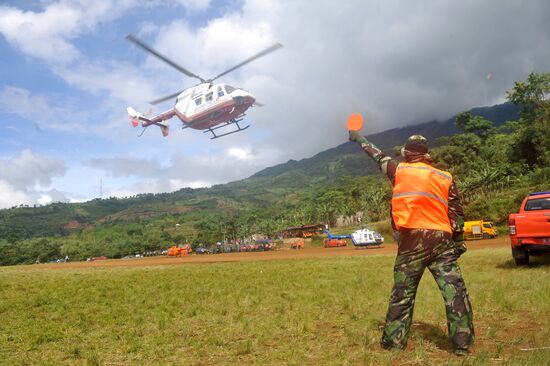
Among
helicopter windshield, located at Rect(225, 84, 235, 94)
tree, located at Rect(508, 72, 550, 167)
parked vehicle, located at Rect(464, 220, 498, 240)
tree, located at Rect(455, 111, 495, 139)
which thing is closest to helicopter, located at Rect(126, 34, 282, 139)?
helicopter windshield, located at Rect(225, 84, 235, 94)

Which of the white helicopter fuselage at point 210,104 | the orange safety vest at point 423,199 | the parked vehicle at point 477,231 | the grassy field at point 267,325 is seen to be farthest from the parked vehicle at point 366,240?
the orange safety vest at point 423,199

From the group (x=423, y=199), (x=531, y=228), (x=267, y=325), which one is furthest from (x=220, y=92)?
(x=423, y=199)

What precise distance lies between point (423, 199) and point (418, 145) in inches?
27.0

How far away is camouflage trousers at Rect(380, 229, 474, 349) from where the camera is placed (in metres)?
4.27

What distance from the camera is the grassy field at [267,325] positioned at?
433 centimetres

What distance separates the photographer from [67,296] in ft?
31.8

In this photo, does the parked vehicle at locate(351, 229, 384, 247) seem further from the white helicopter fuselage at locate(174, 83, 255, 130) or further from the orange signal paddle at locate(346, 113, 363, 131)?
the orange signal paddle at locate(346, 113, 363, 131)

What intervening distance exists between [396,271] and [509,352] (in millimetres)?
1339

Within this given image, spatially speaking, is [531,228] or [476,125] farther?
[476,125]

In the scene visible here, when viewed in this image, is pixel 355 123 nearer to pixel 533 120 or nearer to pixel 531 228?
pixel 531 228

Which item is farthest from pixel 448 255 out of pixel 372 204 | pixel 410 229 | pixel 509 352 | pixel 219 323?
pixel 372 204

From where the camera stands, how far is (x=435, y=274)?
176 inches

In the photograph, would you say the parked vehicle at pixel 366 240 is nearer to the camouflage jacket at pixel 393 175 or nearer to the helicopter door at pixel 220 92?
the helicopter door at pixel 220 92

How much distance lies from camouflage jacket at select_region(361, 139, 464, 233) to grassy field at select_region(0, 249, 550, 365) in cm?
136
